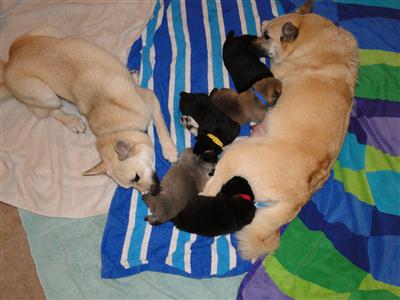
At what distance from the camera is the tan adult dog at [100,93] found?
282 centimetres

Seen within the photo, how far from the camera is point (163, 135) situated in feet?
10.4

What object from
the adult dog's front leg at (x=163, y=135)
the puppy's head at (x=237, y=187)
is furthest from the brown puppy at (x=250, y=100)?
the puppy's head at (x=237, y=187)

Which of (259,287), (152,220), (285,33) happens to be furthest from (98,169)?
(285,33)

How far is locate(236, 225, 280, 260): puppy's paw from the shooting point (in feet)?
8.70

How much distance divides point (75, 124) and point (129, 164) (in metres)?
0.92

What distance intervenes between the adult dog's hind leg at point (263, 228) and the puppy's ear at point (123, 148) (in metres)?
1.06

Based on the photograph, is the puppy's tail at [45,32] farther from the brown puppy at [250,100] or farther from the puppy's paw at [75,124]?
the brown puppy at [250,100]

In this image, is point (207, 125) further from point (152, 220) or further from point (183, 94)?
point (152, 220)

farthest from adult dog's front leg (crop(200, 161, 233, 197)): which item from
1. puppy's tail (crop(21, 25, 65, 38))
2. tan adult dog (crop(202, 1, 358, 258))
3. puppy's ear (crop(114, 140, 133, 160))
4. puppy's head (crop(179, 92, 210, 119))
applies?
puppy's tail (crop(21, 25, 65, 38))

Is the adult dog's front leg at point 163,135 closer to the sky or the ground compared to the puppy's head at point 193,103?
closer to the ground

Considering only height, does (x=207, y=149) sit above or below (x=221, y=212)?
above

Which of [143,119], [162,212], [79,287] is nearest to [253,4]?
[143,119]

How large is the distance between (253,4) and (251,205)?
238cm

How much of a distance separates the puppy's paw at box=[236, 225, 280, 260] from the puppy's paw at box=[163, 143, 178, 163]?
2.85ft
